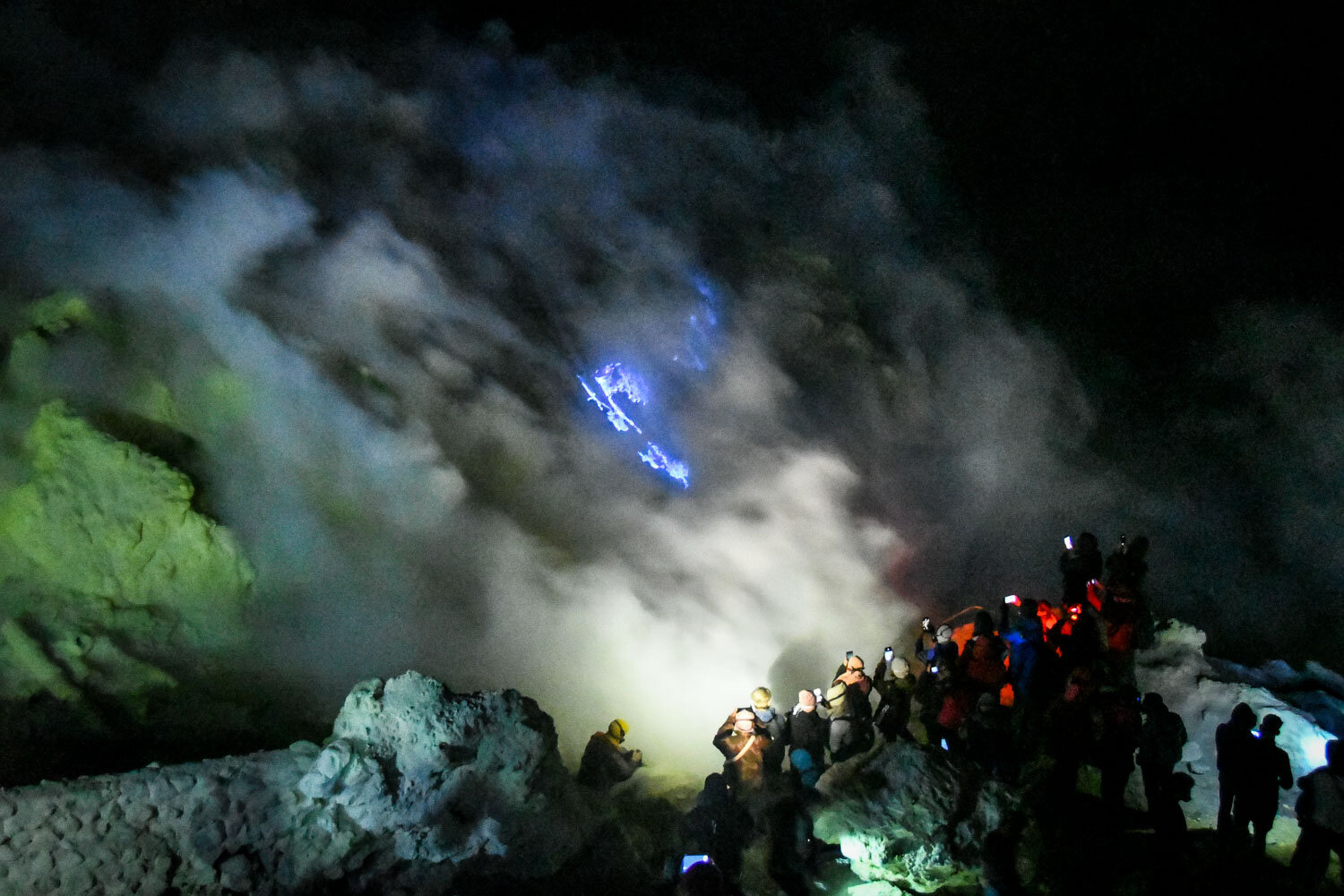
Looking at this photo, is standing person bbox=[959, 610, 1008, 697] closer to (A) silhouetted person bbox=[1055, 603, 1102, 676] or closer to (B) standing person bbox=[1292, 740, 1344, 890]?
(A) silhouetted person bbox=[1055, 603, 1102, 676]

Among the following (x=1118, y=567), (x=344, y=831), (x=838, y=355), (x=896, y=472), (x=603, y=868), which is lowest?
(x=344, y=831)

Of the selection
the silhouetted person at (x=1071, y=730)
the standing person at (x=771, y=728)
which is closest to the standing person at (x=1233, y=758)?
the silhouetted person at (x=1071, y=730)

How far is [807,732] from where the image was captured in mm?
6688

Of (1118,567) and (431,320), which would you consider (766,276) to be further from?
(1118,567)

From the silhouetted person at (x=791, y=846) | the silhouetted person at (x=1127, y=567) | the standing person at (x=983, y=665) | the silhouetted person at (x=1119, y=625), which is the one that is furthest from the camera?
the silhouetted person at (x=1127, y=567)

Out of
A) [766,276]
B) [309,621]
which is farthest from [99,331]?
[766,276]

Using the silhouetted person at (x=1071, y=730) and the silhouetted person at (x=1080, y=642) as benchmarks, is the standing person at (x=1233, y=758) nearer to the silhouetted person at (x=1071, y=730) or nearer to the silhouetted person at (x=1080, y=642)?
the silhouetted person at (x=1071, y=730)

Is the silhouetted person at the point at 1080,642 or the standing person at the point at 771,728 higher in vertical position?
the silhouetted person at the point at 1080,642

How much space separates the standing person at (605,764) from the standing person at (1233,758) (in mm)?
4346

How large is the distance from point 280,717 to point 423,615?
1970 millimetres

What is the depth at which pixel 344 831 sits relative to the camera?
5.36 metres

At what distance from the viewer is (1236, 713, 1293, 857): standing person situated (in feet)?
17.7

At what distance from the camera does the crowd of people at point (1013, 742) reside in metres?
5.43

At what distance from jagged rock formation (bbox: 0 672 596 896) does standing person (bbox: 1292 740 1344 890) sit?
4888 millimetres
